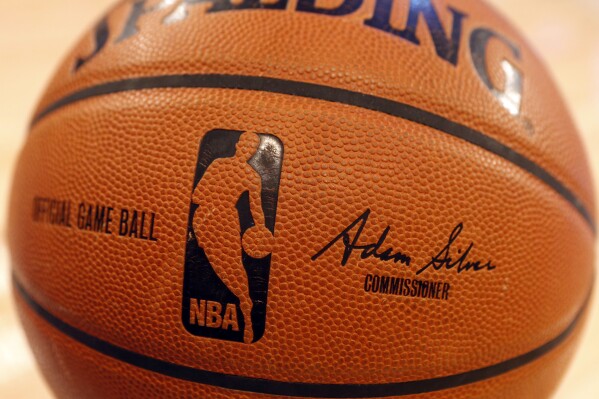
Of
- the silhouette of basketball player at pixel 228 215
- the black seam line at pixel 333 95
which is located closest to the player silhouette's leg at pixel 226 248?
the silhouette of basketball player at pixel 228 215

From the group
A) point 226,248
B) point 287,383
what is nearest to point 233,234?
point 226,248

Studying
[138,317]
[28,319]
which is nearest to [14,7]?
[28,319]

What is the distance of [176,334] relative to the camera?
0.65 metres

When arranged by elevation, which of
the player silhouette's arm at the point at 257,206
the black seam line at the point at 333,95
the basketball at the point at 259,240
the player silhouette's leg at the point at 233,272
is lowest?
the player silhouette's leg at the point at 233,272

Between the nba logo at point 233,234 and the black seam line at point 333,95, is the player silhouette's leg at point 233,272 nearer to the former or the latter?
the nba logo at point 233,234

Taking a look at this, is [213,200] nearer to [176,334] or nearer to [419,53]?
[176,334]

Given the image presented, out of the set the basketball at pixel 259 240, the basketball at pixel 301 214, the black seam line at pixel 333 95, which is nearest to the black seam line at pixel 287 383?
the basketball at pixel 301 214

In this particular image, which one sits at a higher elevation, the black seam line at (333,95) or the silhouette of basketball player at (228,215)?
the black seam line at (333,95)

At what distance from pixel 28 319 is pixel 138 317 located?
9.4 inches

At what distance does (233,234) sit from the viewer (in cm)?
63

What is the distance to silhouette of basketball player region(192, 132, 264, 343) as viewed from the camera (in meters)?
0.62

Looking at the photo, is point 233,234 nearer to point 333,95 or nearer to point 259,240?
point 259,240

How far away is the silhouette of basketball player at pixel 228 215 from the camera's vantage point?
0.62 m

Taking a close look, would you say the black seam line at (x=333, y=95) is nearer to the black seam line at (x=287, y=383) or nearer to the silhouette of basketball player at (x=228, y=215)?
the silhouette of basketball player at (x=228, y=215)
